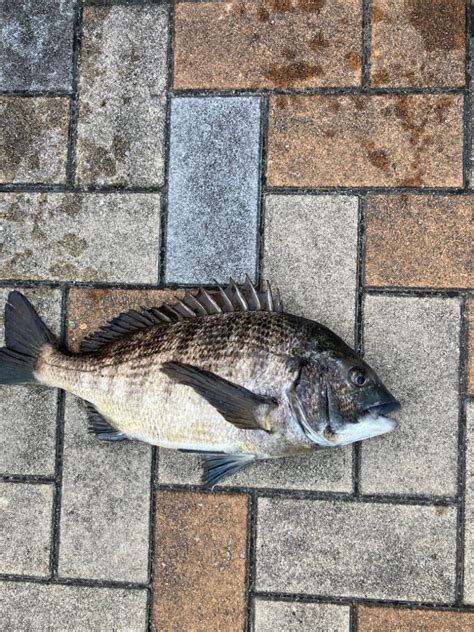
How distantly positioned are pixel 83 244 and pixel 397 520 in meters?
2.36

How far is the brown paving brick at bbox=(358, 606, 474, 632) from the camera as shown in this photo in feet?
11.6

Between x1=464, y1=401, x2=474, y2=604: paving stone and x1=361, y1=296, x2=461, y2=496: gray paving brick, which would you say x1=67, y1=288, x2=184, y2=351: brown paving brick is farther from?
x1=464, y1=401, x2=474, y2=604: paving stone

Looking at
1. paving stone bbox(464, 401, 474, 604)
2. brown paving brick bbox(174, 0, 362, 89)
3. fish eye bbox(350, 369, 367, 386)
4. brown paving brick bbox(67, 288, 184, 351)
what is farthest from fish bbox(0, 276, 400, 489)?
brown paving brick bbox(174, 0, 362, 89)

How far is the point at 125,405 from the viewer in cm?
345

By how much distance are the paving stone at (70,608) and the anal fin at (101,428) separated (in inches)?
35.7

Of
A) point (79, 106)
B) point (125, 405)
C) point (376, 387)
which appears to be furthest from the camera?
point (79, 106)

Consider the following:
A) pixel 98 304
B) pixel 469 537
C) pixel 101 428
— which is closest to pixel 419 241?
pixel 469 537

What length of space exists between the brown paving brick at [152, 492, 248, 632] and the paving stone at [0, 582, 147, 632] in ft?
0.45

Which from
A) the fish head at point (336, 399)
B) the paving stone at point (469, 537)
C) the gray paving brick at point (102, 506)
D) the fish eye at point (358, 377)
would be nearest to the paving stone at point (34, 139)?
the gray paving brick at point (102, 506)

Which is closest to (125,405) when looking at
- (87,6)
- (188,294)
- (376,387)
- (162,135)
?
(188,294)

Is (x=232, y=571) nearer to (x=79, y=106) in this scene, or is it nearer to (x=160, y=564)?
(x=160, y=564)

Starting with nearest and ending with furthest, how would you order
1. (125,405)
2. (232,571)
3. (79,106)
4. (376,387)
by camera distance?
(376,387) → (125,405) → (232,571) → (79,106)

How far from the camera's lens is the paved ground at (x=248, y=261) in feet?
11.8

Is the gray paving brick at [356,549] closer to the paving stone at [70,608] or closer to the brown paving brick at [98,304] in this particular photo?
the paving stone at [70,608]
